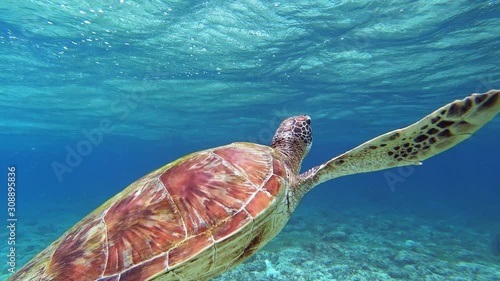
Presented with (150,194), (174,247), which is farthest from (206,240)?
(150,194)

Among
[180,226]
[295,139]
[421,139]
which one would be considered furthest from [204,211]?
[421,139]

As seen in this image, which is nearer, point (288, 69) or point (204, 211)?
point (204, 211)

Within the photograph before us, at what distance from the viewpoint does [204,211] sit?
8.93 feet

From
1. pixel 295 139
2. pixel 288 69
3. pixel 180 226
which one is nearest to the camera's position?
pixel 180 226

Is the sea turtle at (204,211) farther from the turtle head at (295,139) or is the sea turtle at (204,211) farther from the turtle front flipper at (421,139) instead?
the turtle head at (295,139)

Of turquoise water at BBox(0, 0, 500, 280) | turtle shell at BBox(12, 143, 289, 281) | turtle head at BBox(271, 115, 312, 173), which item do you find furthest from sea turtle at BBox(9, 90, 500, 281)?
turquoise water at BBox(0, 0, 500, 280)

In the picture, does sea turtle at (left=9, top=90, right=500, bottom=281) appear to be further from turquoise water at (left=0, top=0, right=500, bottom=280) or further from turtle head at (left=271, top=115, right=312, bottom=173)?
turquoise water at (left=0, top=0, right=500, bottom=280)

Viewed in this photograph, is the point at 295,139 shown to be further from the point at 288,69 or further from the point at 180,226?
the point at 288,69

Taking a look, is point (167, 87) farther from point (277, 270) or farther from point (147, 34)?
point (277, 270)

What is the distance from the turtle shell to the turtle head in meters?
1.02

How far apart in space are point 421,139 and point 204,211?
7.95 feet

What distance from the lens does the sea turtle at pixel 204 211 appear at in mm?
2381

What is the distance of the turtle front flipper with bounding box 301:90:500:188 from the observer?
105 inches

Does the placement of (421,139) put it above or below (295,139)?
above
